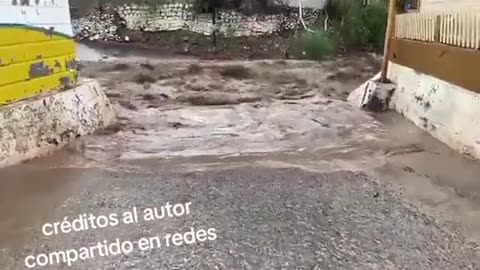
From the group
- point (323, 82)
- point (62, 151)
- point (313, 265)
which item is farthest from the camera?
point (323, 82)

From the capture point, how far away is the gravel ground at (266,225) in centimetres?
286

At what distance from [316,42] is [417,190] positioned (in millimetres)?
9235

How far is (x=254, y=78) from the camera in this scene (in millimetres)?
10203

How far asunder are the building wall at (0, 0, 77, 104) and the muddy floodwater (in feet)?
1.97

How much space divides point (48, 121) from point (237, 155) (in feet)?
5.08

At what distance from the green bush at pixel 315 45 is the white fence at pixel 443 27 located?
18.9 ft

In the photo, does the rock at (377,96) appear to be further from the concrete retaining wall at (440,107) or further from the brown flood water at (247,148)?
the brown flood water at (247,148)

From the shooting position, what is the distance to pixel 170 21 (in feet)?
44.8

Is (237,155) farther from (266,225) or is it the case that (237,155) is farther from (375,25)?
(375,25)

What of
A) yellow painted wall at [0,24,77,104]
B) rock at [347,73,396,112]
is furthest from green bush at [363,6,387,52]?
yellow painted wall at [0,24,77,104]

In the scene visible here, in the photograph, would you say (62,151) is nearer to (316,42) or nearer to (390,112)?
(390,112)

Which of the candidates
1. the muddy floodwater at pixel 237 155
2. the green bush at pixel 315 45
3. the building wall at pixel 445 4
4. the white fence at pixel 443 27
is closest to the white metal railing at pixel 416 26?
the white fence at pixel 443 27

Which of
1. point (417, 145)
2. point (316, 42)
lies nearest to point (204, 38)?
point (316, 42)

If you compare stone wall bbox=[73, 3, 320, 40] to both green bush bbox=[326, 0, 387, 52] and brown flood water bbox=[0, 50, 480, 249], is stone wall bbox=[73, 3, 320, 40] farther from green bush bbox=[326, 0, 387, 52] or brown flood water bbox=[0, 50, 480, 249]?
brown flood water bbox=[0, 50, 480, 249]
